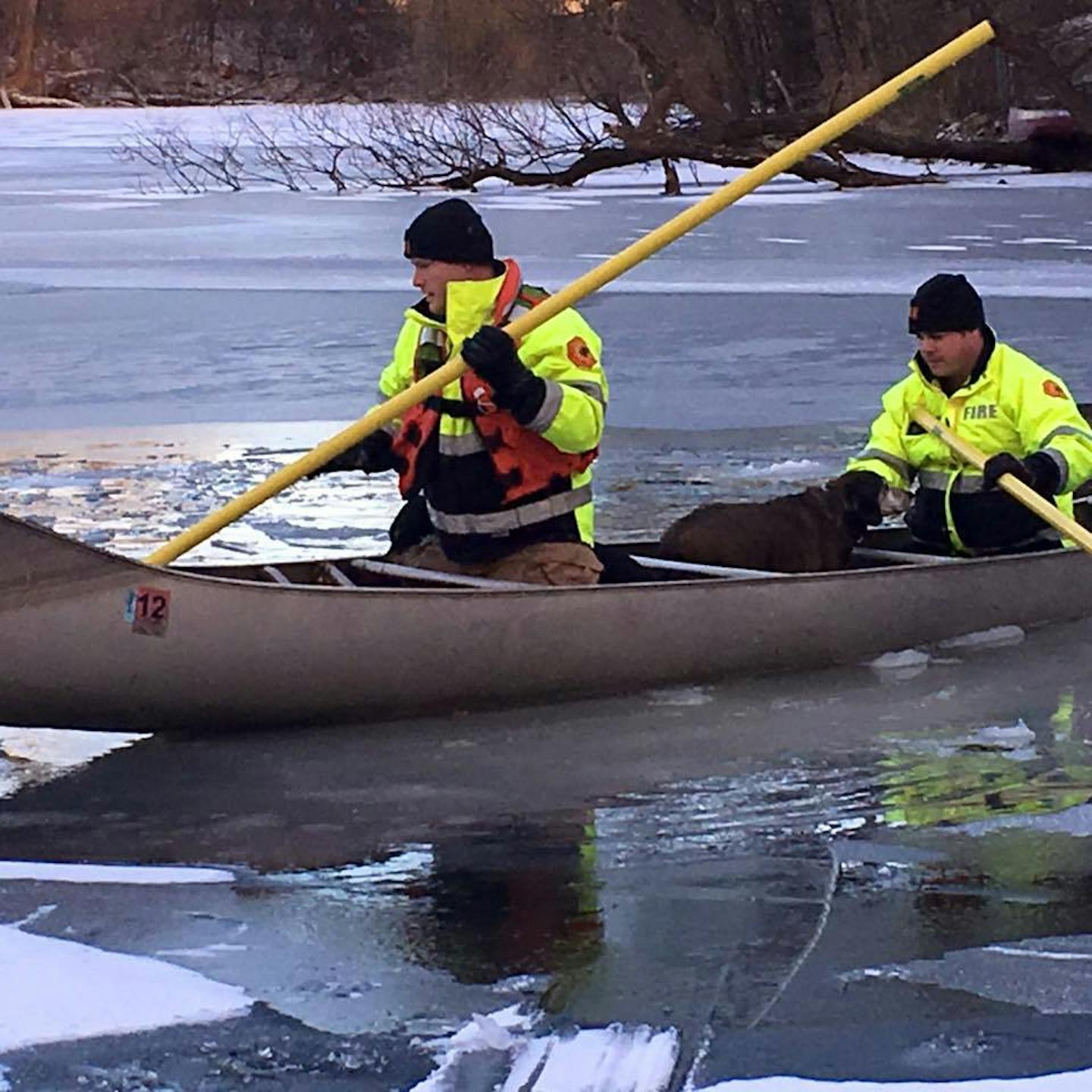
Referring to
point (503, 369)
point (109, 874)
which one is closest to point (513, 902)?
point (109, 874)

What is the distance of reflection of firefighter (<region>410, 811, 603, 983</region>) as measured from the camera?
3.17 m

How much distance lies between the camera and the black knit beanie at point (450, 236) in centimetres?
452

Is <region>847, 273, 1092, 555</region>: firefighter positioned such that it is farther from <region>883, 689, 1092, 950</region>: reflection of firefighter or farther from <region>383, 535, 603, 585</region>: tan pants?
<region>383, 535, 603, 585</region>: tan pants

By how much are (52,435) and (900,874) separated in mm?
5307

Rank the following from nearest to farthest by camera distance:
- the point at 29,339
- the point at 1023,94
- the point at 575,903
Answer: the point at 575,903 < the point at 29,339 < the point at 1023,94

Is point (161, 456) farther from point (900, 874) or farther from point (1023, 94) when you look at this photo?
point (1023, 94)

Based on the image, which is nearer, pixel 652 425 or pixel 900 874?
pixel 900 874

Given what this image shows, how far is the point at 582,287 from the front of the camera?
4.66m

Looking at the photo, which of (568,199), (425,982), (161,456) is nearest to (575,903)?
(425,982)

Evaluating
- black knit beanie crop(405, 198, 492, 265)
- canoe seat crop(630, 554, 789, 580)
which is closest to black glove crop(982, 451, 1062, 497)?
canoe seat crop(630, 554, 789, 580)

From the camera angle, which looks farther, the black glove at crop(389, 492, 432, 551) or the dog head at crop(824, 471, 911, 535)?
the dog head at crop(824, 471, 911, 535)

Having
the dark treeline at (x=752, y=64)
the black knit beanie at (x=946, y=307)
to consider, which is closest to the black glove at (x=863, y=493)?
the black knit beanie at (x=946, y=307)

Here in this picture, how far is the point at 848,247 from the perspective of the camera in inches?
563

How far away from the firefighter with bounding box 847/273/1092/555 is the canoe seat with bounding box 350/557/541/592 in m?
1.04
